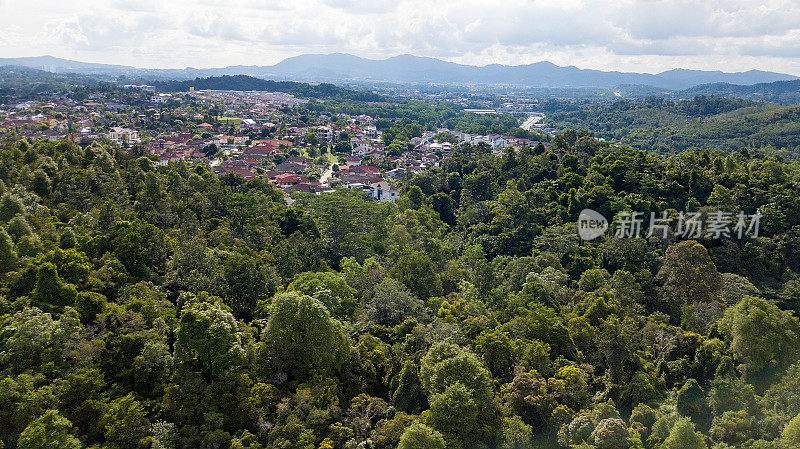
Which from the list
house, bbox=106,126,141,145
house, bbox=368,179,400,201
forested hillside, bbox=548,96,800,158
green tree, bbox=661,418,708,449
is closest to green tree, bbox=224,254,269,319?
green tree, bbox=661,418,708,449

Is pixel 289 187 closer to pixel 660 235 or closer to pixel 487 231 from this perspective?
pixel 487 231

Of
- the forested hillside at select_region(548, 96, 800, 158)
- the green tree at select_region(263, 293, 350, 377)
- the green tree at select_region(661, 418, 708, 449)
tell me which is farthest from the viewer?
the forested hillside at select_region(548, 96, 800, 158)

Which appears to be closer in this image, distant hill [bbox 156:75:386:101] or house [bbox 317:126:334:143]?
house [bbox 317:126:334:143]

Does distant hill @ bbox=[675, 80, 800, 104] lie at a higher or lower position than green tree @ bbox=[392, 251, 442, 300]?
higher

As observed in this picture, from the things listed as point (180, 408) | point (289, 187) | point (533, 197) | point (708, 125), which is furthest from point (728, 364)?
point (708, 125)

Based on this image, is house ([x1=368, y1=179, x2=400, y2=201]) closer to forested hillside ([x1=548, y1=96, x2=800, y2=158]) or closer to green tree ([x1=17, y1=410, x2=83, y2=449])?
green tree ([x1=17, y1=410, x2=83, y2=449])

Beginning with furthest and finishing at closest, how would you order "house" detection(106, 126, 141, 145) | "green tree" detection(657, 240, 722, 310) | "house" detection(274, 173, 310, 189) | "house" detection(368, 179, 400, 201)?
"house" detection(106, 126, 141, 145) < "house" detection(274, 173, 310, 189) < "house" detection(368, 179, 400, 201) < "green tree" detection(657, 240, 722, 310)


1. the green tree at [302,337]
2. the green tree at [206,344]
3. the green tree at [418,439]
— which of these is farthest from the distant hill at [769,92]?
Answer: the green tree at [206,344]

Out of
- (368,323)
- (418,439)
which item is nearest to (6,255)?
(368,323)
